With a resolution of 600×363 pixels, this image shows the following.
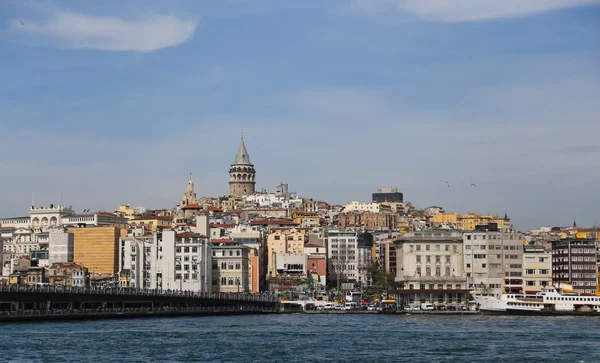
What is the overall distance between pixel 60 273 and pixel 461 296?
60116 mm

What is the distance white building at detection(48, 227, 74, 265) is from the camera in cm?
17438

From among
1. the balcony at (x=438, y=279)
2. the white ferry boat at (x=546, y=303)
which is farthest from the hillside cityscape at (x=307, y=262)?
the white ferry boat at (x=546, y=303)

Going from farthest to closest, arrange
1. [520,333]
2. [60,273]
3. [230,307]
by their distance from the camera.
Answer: [60,273] → [230,307] → [520,333]

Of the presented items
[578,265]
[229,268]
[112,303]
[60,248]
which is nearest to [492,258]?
[578,265]

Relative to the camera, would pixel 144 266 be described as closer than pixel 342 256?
Yes

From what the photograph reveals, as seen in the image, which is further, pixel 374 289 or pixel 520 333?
pixel 374 289

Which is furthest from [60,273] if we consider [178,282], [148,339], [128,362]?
[128,362]

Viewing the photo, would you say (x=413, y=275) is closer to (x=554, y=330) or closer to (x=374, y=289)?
(x=374, y=289)

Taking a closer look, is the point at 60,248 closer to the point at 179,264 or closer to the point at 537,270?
the point at 179,264

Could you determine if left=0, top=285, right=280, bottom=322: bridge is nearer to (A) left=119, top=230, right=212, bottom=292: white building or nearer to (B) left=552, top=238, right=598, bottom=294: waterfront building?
(A) left=119, top=230, right=212, bottom=292: white building

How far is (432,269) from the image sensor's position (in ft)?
427

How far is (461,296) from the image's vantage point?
12794 centimetres

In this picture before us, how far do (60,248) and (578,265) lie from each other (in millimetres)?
79739

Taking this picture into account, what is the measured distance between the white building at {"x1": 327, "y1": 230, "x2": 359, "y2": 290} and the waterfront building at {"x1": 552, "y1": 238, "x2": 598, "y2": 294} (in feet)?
145
